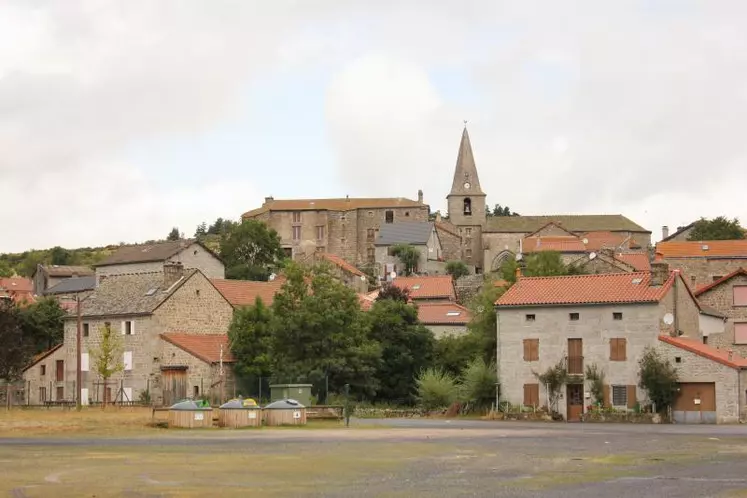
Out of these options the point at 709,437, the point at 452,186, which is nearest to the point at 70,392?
the point at 709,437

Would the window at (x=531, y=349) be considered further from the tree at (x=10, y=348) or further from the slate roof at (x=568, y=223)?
the slate roof at (x=568, y=223)

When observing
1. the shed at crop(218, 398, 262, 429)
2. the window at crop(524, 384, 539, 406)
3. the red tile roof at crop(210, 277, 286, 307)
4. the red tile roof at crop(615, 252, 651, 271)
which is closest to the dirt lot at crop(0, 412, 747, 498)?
the shed at crop(218, 398, 262, 429)

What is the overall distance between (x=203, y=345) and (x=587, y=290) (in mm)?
21152

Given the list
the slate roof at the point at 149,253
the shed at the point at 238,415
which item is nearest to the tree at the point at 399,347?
the shed at the point at 238,415

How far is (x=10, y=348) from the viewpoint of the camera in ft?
218

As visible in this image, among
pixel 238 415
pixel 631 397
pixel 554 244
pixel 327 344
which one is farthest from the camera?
pixel 554 244

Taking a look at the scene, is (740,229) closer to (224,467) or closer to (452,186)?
(452,186)

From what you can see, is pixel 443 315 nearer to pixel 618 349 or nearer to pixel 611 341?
pixel 611 341

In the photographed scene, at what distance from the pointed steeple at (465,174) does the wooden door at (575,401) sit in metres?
106

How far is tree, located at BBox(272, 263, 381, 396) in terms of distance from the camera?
60031 mm

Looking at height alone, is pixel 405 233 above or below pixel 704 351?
above

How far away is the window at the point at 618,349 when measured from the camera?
180ft

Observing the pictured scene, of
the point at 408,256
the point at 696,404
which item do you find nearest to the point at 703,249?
the point at 408,256

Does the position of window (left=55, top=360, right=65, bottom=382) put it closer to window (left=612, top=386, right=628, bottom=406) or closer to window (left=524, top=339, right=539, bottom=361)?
window (left=524, top=339, right=539, bottom=361)
